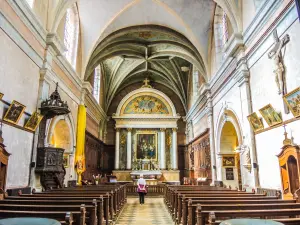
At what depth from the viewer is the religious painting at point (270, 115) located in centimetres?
657

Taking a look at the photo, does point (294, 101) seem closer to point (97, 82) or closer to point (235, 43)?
point (235, 43)

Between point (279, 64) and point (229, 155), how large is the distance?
6.35m

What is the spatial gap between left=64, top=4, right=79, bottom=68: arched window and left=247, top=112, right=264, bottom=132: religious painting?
819 cm

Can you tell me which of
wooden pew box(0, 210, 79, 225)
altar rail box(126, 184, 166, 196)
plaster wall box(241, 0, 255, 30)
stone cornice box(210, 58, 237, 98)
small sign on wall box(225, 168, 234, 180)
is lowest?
altar rail box(126, 184, 166, 196)

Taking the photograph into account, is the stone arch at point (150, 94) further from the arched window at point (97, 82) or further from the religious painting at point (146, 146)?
the arched window at point (97, 82)

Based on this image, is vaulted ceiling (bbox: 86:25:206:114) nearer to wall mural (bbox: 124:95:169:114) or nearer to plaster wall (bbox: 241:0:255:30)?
wall mural (bbox: 124:95:169:114)

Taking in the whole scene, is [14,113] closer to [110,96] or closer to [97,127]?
[97,127]

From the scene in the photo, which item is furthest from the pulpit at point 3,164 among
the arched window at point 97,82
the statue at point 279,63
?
the arched window at point 97,82

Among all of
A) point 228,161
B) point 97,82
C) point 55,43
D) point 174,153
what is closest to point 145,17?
point 55,43

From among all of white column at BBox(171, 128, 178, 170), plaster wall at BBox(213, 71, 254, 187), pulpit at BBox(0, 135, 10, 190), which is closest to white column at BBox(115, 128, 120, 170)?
white column at BBox(171, 128, 178, 170)

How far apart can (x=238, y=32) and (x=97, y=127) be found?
42.3 ft

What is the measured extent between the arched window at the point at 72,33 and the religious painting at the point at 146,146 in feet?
34.7

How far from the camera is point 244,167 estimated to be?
29.0ft

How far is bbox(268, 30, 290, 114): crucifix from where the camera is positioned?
6285 millimetres
